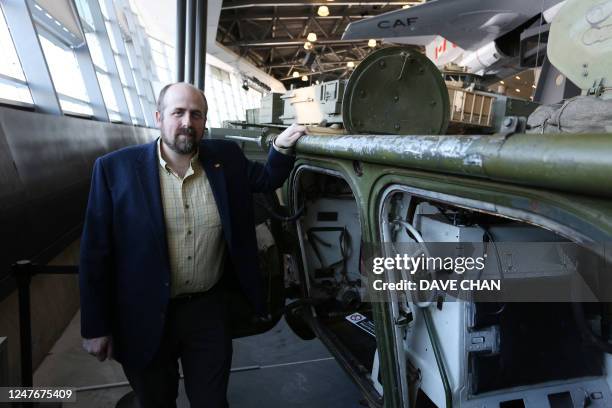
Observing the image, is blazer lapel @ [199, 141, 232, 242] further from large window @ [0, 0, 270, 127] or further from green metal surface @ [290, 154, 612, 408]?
large window @ [0, 0, 270, 127]

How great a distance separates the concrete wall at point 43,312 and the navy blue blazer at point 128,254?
96 centimetres

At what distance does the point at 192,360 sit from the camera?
220 centimetres

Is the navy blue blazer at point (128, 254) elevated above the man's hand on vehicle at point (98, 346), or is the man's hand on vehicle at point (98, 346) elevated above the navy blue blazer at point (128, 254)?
the navy blue blazer at point (128, 254)

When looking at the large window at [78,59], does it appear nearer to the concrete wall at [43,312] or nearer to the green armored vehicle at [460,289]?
the concrete wall at [43,312]

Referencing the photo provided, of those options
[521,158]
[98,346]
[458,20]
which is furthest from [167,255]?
[458,20]

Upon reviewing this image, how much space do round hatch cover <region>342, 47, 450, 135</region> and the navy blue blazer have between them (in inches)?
40.9

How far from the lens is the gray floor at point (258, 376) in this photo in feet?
9.52

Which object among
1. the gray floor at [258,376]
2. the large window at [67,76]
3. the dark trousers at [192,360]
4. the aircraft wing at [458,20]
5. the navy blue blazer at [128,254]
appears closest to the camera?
the navy blue blazer at [128,254]

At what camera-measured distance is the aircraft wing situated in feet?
29.8

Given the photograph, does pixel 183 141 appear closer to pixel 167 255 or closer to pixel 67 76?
pixel 167 255

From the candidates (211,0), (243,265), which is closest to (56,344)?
(243,265)

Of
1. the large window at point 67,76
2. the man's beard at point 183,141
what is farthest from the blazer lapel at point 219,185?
the large window at point 67,76

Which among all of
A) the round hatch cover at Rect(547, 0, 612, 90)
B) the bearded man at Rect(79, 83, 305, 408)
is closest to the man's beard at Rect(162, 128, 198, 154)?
the bearded man at Rect(79, 83, 305, 408)

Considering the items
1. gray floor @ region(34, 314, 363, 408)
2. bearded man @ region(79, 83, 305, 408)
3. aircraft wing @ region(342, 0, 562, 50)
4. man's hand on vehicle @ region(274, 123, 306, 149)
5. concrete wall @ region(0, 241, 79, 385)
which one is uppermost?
aircraft wing @ region(342, 0, 562, 50)
